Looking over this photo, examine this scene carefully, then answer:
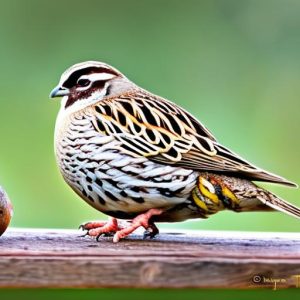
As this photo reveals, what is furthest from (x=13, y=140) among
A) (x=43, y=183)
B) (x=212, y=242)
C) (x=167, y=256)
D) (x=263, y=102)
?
(x=167, y=256)

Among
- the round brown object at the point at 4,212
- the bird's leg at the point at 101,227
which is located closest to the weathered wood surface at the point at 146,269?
the round brown object at the point at 4,212

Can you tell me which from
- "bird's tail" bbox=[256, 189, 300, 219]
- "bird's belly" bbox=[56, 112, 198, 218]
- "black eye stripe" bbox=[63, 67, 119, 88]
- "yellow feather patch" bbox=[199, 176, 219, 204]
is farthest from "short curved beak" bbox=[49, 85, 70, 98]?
"bird's tail" bbox=[256, 189, 300, 219]

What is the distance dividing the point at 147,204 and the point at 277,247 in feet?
1.22

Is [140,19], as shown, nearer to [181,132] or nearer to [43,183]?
[43,183]

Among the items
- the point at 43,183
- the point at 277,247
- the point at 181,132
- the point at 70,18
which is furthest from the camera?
the point at 70,18

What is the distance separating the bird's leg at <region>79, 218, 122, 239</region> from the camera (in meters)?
3.52

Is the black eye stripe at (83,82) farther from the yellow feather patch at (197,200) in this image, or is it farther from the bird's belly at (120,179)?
the yellow feather patch at (197,200)

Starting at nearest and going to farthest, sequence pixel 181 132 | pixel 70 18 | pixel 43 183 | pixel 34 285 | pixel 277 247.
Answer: pixel 34 285
pixel 277 247
pixel 181 132
pixel 43 183
pixel 70 18

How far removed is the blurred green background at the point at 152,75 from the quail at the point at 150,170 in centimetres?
76

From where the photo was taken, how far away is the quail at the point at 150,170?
3.45 metres

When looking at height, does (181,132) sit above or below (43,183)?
above

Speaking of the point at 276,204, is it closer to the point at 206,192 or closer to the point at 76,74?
the point at 206,192

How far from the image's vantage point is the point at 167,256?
10.0ft

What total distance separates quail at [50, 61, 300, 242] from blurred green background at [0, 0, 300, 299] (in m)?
0.74
